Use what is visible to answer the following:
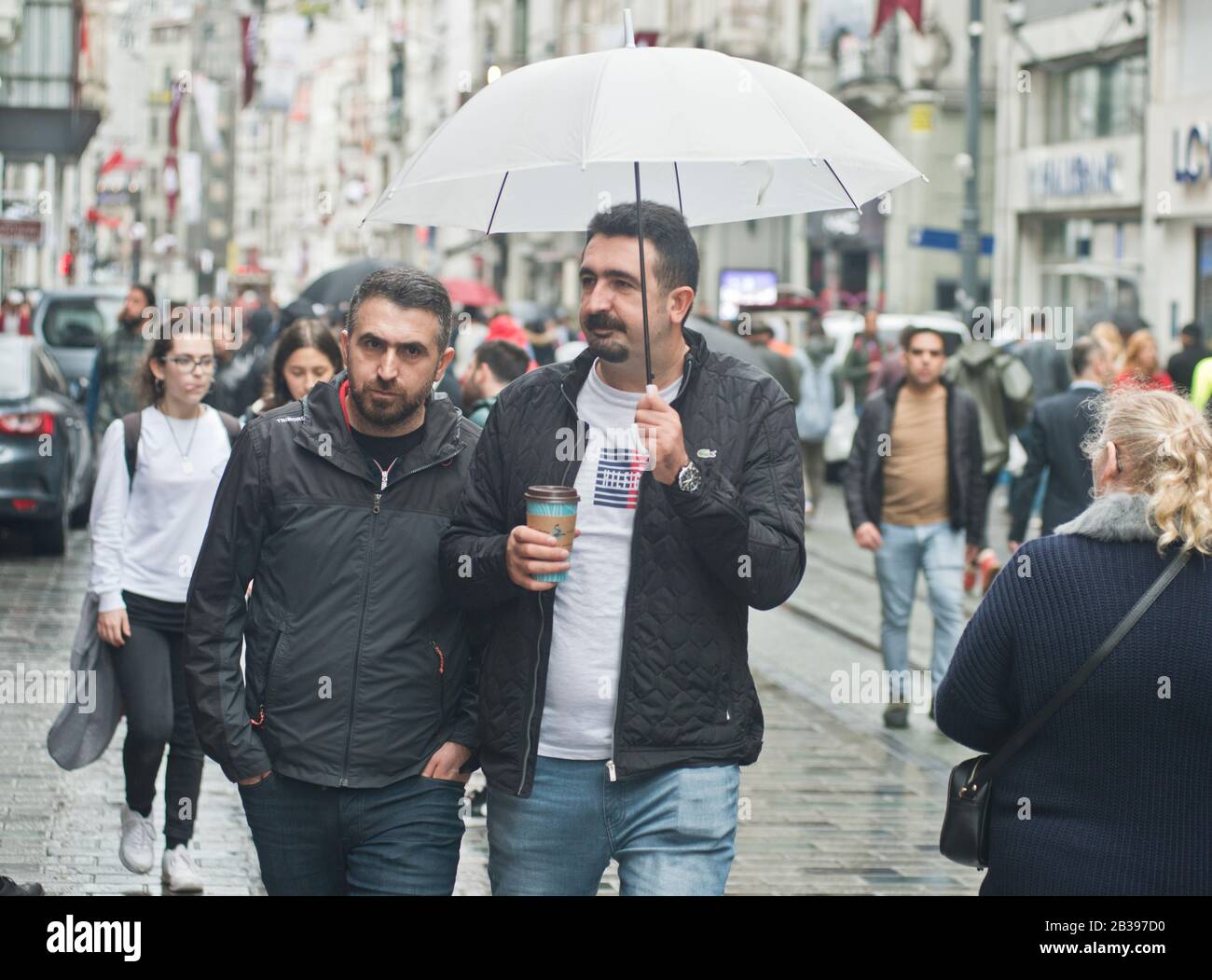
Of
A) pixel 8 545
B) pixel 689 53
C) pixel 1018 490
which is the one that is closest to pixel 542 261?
pixel 8 545

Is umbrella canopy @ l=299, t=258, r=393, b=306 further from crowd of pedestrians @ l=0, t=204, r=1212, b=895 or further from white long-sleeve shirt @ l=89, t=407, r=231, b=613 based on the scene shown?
crowd of pedestrians @ l=0, t=204, r=1212, b=895

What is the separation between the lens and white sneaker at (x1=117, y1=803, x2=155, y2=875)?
6.30 metres

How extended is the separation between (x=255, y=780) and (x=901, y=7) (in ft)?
88.5

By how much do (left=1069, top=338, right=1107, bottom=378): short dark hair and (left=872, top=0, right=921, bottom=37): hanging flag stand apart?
19.7 m

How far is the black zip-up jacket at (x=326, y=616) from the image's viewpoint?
3.87 m

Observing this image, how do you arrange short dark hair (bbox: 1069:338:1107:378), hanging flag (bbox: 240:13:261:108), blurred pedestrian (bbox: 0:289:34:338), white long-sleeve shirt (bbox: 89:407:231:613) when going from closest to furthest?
white long-sleeve shirt (bbox: 89:407:231:613)
short dark hair (bbox: 1069:338:1107:378)
blurred pedestrian (bbox: 0:289:34:338)
hanging flag (bbox: 240:13:261:108)

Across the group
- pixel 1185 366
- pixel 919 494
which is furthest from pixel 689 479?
pixel 1185 366

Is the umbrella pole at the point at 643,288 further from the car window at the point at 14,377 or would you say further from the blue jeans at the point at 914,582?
the car window at the point at 14,377

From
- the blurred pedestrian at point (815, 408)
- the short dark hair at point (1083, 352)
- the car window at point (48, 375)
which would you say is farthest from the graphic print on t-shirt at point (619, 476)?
the blurred pedestrian at point (815, 408)

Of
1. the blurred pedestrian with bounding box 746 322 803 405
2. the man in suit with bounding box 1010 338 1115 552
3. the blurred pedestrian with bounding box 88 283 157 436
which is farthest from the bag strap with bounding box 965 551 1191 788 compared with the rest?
the blurred pedestrian with bounding box 746 322 803 405

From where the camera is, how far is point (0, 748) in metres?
8.28

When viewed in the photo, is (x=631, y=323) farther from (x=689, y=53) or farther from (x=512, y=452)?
(x=689, y=53)

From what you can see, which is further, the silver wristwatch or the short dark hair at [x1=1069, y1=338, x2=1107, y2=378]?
the short dark hair at [x1=1069, y1=338, x2=1107, y2=378]

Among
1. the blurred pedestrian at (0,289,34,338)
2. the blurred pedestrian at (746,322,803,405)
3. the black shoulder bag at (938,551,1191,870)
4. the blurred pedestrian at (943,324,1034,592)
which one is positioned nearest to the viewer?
the black shoulder bag at (938,551,1191,870)
